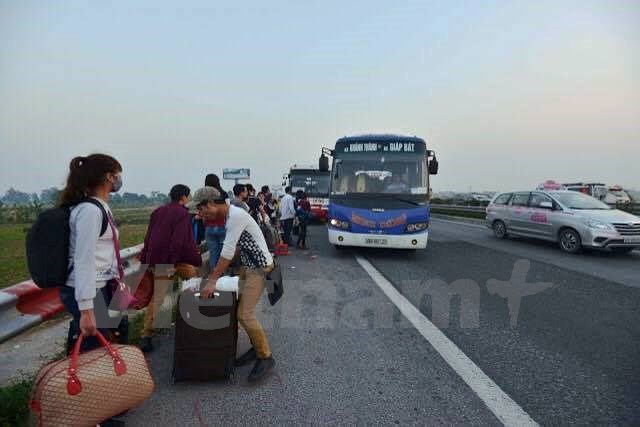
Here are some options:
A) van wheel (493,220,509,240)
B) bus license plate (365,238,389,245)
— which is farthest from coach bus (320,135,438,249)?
van wheel (493,220,509,240)

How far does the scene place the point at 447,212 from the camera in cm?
2827

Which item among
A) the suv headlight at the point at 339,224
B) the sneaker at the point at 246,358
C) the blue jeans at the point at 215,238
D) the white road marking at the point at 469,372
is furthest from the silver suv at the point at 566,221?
the sneaker at the point at 246,358

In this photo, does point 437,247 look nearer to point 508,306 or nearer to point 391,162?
point 391,162

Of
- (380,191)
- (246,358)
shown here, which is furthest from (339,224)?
(246,358)

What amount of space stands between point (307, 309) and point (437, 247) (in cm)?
685

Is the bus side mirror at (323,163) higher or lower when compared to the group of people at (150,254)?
higher

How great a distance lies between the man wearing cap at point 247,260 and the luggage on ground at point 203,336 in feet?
0.39

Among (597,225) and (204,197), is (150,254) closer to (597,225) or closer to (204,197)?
(204,197)

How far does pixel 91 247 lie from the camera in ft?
7.20

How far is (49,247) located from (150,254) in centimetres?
186

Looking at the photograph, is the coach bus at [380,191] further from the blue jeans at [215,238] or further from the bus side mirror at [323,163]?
the blue jeans at [215,238]

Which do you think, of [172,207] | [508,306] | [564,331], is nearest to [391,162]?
[508,306]

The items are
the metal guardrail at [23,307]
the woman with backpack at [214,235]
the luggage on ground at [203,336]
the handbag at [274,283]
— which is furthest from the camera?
the woman with backpack at [214,235]

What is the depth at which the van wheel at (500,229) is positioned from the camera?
12545 mm
